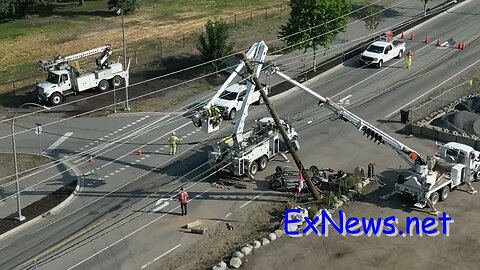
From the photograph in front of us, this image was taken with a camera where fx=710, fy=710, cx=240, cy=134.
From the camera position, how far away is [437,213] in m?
36.6

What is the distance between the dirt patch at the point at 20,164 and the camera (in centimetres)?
4159

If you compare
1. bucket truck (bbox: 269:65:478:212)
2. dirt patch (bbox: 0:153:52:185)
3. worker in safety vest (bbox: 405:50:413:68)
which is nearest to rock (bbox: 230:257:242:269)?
bucket truck (bbox: 269:65:478:212)

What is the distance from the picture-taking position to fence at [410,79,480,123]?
165ft

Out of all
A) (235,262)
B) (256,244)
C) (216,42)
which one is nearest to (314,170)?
(256,244)

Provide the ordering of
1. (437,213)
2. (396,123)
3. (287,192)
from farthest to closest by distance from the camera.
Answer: (396,123)
(287,192)
(437,213)

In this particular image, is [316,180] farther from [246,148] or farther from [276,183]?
[246,148]

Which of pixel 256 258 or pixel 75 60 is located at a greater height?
pixel 75 60

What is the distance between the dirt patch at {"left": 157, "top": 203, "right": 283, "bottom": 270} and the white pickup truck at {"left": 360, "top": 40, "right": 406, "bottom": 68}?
85.3ft

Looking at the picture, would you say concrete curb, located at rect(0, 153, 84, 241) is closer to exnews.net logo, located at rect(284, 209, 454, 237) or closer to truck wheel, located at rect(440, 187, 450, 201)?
exnews.net logo, located at rect(284, 209, 454, 237)

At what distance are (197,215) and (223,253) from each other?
4.13 metres

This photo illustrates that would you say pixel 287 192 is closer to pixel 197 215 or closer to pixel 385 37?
pixel 197 215

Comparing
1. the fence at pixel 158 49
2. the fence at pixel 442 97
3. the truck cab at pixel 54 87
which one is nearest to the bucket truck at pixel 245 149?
the fence at pixel 442 97

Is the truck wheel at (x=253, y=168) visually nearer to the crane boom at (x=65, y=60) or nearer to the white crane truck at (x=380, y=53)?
the crane boom at (x=65, y=60)

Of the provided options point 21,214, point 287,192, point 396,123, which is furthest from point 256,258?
point 396,123
